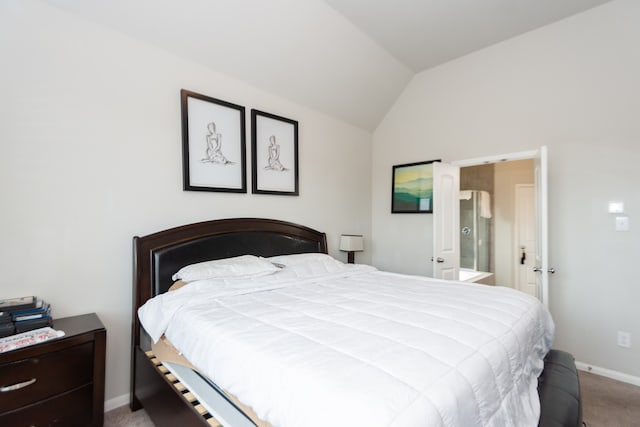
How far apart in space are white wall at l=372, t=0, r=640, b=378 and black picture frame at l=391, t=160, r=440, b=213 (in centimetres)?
52

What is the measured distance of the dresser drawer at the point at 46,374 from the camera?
1443 mm

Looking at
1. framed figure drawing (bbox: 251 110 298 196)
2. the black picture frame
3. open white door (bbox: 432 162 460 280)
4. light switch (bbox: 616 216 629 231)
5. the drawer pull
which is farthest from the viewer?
the black picture frame

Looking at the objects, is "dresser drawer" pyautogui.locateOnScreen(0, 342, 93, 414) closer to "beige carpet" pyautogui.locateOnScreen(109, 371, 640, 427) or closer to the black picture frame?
"beige carpet" pyautogui.locateOnScreen(109, 371, 640, 427)

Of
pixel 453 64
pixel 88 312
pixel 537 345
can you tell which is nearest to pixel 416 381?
pixel 537 345

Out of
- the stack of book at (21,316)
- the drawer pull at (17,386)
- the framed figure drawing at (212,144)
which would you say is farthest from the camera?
the framed figure drawing at (212,144)

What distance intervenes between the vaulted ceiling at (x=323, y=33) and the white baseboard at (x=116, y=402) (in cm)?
262

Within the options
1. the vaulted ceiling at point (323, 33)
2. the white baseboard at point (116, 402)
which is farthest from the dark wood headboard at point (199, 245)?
the vaulted ceiling at point (323, 33)

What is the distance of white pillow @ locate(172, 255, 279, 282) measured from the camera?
7.06 feet

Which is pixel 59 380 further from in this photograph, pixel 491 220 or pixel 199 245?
pixel 491 220

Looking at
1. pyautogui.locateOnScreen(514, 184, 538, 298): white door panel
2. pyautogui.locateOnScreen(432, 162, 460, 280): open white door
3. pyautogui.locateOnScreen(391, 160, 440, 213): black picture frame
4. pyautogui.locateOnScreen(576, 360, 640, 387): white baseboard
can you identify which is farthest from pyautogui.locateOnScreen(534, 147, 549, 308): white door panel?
pyautogui.locateOnScreen(514, 184, 538, 298): white door panel

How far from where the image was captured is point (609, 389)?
2.46 meters

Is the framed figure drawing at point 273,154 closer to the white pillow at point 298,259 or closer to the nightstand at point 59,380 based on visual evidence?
the white pillow at point 298,259

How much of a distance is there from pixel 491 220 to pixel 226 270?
175 inches

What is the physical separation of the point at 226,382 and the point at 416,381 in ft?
2.41
